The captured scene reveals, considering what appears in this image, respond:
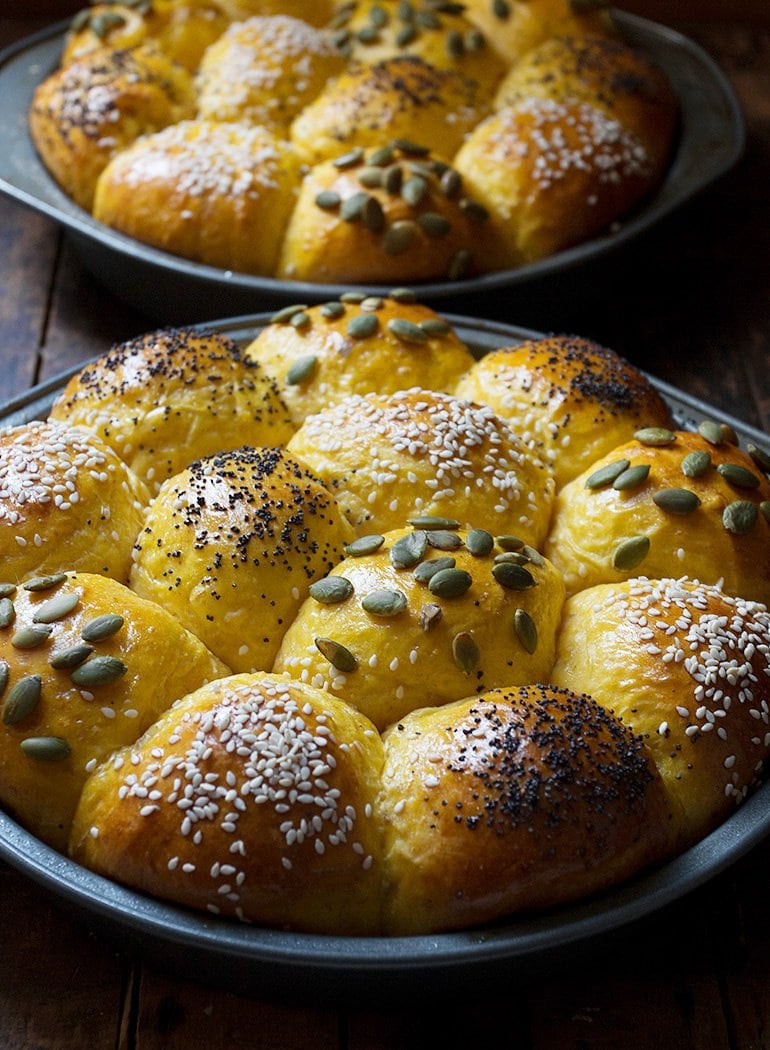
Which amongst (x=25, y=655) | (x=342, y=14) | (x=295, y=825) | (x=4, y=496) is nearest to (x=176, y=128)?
(x=342, y=14)

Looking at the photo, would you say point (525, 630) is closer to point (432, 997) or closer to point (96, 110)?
point (432, 997)

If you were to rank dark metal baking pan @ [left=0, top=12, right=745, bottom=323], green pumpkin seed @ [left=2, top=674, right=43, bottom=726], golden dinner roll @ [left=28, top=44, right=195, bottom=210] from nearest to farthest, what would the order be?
green pumpkin seed @ [left=2, top=674, right=43, bottom=726]
dark metal baking pan @ [left=0, top=12, right=745, bottom=323]
golden dinner roll @ [left=28, top=44, right=195, bottom=210]

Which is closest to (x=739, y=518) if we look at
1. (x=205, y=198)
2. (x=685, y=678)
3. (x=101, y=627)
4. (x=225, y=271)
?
(x=685, y=678)

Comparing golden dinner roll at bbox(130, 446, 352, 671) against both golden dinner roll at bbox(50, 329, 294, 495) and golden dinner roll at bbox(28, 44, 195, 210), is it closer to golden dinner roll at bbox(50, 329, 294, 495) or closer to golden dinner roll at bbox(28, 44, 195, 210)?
golden dinner roll at bbox(50, 329, 294, 495)

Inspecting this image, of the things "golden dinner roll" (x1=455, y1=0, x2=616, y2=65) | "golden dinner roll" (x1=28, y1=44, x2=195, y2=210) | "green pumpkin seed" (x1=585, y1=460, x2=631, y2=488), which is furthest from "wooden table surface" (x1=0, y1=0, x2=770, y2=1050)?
"golden dinner roll" (x1=455, y1=0, x2=616, y2=65)

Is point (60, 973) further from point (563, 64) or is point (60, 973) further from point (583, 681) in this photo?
point (563, 64)

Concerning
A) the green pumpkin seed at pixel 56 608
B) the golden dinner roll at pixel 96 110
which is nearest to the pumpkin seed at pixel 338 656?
the green pumpkin seed at pixel 56 608
